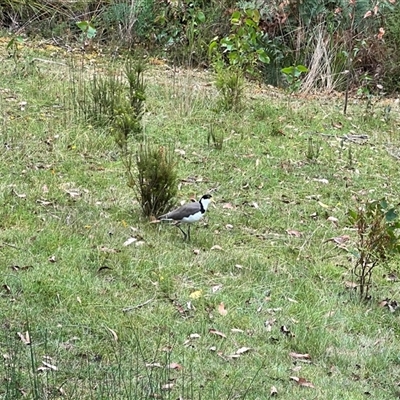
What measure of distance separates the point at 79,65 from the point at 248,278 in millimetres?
5461

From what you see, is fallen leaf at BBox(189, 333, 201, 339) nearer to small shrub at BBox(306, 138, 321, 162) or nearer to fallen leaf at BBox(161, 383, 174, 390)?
fallen leaf at BBox(161, 383, 174, 390)

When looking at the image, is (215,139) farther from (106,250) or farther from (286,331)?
(286,331)

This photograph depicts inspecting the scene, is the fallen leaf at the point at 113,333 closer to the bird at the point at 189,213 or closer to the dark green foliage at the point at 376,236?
the bird at the point at 189,213

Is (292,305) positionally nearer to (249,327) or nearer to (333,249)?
(249,327)

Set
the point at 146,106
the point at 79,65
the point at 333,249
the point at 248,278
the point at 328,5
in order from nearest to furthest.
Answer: the point at 248,278 → the point at 333,249 → the point at 146,106 → the point at 79,65 → the point at 328,5

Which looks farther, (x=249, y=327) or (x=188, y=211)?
(x=188, y=211)

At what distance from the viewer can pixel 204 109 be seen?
8156mm

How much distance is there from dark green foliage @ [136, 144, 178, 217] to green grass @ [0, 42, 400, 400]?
172 millimetres

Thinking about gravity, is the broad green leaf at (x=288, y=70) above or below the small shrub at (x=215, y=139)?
above

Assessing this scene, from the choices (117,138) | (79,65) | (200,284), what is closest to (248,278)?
(200,284)

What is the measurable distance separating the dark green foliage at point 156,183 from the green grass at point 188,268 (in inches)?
6.8

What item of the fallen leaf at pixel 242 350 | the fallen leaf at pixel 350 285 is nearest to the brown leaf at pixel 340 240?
the fallen leaf at pixel 350 285

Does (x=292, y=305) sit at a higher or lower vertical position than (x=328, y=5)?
lower

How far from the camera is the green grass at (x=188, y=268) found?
11.9ft
